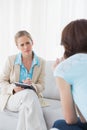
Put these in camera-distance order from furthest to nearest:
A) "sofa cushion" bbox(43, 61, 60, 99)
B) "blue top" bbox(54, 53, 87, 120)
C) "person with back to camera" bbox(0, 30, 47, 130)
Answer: "sofa cushion" bbox(43, 61, 60, 99) < "person with back to camera" bbox(0, 30, 47, 130) < "blue top" bbox(54, 53, 87, 120)

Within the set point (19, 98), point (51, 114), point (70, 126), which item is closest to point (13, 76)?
point (19, 98)

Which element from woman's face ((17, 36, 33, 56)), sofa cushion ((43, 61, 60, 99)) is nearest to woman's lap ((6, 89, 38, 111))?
woman's face ((17, 36, 33, 56))

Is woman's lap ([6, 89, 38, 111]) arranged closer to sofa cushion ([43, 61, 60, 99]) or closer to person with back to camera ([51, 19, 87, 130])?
sofa cushion ([43, 61, 60, 99])

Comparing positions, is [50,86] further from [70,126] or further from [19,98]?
[70,126]

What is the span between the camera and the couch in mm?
2237

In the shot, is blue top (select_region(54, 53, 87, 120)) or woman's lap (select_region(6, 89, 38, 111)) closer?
blue top (select_region(54, 53, 87, 120))

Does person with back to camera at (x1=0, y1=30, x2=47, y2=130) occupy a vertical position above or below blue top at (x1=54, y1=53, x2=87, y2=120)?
below

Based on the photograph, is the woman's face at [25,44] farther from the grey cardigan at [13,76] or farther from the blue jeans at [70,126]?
the blue jeans at [70,126]

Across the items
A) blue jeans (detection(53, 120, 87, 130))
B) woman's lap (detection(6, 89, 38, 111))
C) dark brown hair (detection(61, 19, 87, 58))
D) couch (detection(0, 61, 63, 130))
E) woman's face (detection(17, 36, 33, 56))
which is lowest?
couch (detection(0, 61, 63, 130))

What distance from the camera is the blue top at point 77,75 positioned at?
3.90ft

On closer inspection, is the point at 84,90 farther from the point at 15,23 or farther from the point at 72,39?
the point at 15,23

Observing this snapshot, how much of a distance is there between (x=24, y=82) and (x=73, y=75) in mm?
1278

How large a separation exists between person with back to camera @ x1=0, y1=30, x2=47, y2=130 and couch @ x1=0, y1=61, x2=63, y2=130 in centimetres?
7

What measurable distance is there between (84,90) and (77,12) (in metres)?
2.07
